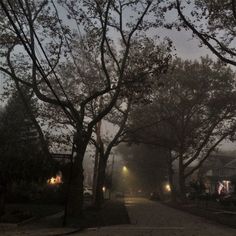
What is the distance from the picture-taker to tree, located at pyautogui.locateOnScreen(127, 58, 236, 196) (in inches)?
2096

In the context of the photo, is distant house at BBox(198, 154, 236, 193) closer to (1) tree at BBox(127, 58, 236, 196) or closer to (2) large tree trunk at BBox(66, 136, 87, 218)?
(1) tree at BBox(127, 58, 236, 196)

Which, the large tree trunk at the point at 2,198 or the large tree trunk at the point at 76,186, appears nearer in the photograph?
the large tree trunk at the point at 2,198

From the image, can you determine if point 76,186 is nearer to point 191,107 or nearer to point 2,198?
point 2,198

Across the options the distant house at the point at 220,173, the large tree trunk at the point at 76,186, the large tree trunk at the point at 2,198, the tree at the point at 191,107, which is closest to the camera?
the large tree trunk at the point at 2,198

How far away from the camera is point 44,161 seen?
28719 mm

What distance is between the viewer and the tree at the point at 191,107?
53.2 metres

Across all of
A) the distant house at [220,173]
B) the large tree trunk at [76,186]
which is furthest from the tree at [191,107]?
the large tree trunk at [76,186]

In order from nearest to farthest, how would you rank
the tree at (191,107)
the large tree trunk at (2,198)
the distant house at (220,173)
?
the large tree trunk at (2,198), the tree at (191,107), the distant house at (220,173)

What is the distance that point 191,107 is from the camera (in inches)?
2224

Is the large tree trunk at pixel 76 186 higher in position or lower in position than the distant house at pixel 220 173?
lower

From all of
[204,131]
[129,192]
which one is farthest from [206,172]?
[204,131]

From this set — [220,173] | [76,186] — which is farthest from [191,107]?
[220,173]

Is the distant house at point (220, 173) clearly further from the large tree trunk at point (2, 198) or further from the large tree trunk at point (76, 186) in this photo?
the large tree trunk at point (2, 198)

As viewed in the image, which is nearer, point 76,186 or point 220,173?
point 76,186
